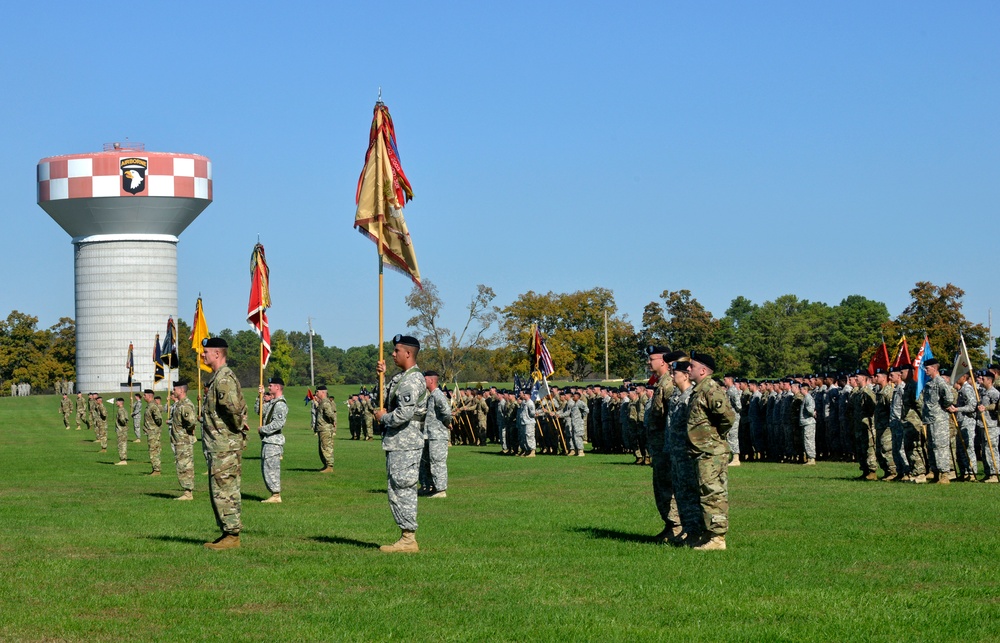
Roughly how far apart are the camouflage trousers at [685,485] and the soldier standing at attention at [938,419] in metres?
9.04

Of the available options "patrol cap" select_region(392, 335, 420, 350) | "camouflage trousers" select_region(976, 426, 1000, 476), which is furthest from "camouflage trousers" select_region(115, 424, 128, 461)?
"patrol cap" select_region(392, 335, 420, 350)

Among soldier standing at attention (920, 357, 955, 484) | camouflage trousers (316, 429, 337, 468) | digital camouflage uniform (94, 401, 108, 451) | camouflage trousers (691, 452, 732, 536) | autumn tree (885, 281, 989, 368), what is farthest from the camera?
autumn tree (885, 281, 989, 368)

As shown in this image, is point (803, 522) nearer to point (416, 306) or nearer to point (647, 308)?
point (416, 306)

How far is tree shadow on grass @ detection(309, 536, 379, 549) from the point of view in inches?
547

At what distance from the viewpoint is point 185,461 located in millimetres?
21344

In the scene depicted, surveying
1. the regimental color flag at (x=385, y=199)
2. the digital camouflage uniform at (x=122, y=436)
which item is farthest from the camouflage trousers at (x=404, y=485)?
the digital camouflage uniform at (x=122, y=436)

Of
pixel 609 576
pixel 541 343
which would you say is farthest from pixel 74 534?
pixel 541 343

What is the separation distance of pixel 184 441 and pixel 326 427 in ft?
22.6

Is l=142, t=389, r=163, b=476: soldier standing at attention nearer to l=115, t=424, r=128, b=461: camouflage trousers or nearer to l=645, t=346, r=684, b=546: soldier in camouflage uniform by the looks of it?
l=115, t=424, r=128, b=461: camouflage trousers

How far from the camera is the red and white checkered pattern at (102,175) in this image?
120 m

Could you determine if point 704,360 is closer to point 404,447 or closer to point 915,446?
point 404,447

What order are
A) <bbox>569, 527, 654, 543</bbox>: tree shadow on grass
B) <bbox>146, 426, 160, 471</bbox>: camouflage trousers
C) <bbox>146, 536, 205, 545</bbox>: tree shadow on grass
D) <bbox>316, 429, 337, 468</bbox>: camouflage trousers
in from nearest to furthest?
<bbox>569, 527, 654, 543</bbox>: tree shadow on grass < <bbox>146, 536, 205, 545</bbox>: tree shadow on grass < <bbox>146, 426, 160, 471</bbox>: camouflage trousers < <bbox>316, 429, 337, 468</bbox>: camouflage trousers

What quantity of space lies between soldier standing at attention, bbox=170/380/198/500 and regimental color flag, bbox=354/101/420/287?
5.65 m

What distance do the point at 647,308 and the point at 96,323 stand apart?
192 feet
